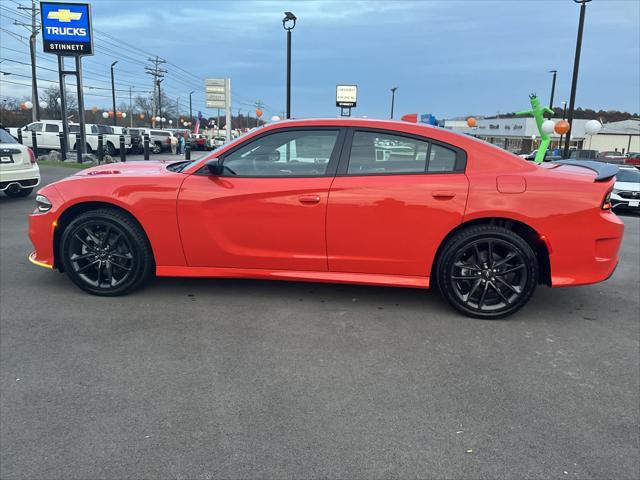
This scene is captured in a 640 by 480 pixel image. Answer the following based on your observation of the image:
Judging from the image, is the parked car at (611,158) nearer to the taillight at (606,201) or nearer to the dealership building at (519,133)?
the dealership building at (519,133)

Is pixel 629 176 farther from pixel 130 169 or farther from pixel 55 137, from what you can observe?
pixel 55 137

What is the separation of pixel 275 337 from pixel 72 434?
1510mm

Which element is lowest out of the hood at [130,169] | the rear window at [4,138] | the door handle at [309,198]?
the door handle at [309,198]

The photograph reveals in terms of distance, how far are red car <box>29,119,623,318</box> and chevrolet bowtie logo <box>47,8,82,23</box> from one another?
58.4 ft

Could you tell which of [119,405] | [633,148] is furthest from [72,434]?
[633,148]

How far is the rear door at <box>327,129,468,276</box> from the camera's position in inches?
153

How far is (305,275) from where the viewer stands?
4.13 m

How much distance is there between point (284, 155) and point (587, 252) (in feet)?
8.63

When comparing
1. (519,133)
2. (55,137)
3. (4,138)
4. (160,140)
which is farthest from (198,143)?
(519,133)

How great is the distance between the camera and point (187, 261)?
4234 millimetres

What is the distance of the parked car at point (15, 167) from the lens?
28.7 ft

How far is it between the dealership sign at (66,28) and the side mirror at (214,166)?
17983mm

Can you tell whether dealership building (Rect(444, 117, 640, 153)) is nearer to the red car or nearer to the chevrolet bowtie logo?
the chevrolet bowtie logo

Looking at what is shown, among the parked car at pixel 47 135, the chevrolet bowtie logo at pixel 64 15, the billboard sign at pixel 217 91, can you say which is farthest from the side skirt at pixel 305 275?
the parked car at pixel 47 135
